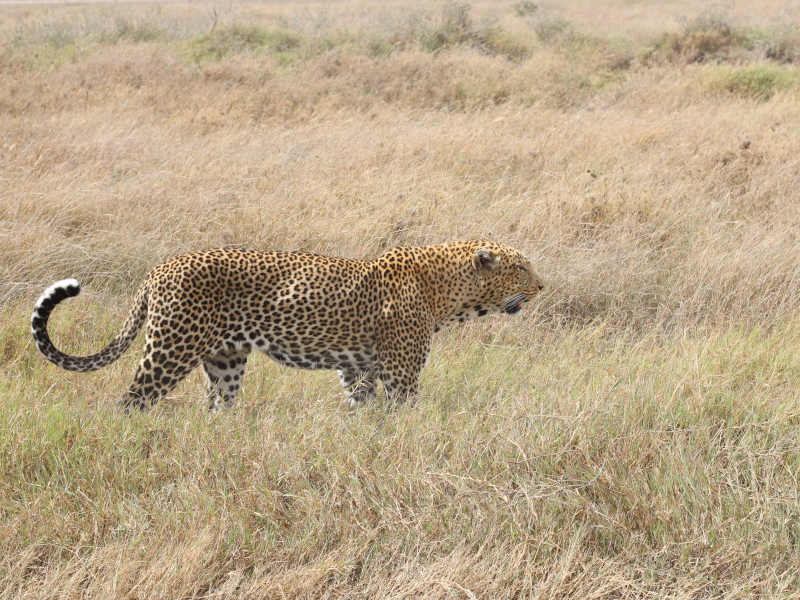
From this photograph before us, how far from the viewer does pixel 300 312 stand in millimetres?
4945

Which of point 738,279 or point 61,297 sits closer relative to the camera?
point 61,297

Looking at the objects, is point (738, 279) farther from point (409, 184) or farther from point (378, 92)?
point (378, 92)

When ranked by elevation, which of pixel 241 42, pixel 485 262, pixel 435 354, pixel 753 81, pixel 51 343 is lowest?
pixel 435 354

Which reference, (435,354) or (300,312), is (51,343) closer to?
(300,312)

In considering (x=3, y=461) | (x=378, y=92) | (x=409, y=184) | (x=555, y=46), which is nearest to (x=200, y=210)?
(x=409, y=184)

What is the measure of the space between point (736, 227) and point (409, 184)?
2.91 metres

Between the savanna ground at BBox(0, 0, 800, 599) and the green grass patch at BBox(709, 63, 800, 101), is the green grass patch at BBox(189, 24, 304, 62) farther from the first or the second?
the green grass patch at BBox(709, 63, 800, 101)

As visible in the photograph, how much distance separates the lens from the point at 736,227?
8250 mm

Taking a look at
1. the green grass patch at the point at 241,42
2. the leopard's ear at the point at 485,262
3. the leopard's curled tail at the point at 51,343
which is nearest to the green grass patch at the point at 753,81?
the green grass patch at the point at 241,42

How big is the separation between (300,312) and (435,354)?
1.32 m

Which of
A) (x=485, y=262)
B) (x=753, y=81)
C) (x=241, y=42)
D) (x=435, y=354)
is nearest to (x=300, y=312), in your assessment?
(x=485, y=262)

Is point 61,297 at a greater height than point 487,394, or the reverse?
point 61,297

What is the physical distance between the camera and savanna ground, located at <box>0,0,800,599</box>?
12.4 ft

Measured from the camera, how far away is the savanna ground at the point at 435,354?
12.4 ft
